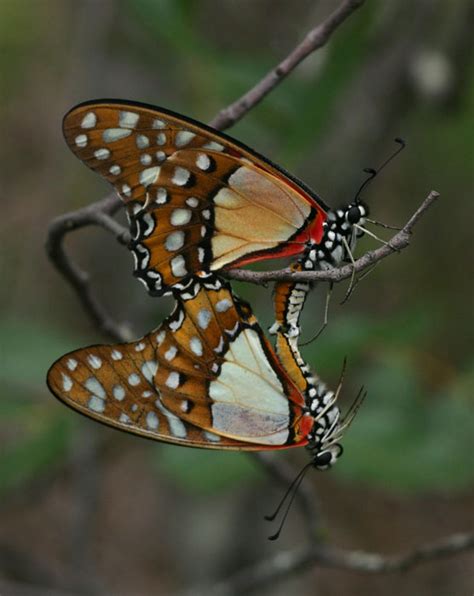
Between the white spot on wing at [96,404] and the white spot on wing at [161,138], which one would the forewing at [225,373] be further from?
the white spot on wing at [161,138]

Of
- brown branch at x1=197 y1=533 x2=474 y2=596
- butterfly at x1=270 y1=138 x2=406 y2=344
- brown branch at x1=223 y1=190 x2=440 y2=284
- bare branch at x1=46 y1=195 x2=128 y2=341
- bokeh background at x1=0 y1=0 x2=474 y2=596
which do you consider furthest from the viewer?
bokeh background at x1=0 y1=0 x2=474 y2=596

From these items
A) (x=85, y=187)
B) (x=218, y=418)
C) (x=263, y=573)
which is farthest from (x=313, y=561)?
(x=85, y=187)

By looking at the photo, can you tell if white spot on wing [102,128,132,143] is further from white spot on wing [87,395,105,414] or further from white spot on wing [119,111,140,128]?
white spot on wing [87,395,105,414]

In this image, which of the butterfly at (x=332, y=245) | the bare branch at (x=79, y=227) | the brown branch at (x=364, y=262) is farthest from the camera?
the bare branch at (x=79, y=227)

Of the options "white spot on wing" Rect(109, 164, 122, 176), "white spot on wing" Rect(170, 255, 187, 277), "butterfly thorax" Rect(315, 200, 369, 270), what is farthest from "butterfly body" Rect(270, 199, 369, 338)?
"white spot on wing" Rect(109, 164, 122, 176)

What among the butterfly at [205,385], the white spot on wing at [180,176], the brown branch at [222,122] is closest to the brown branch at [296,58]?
the brown branch at [222,122]

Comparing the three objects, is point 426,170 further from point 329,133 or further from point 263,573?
point 263,573
